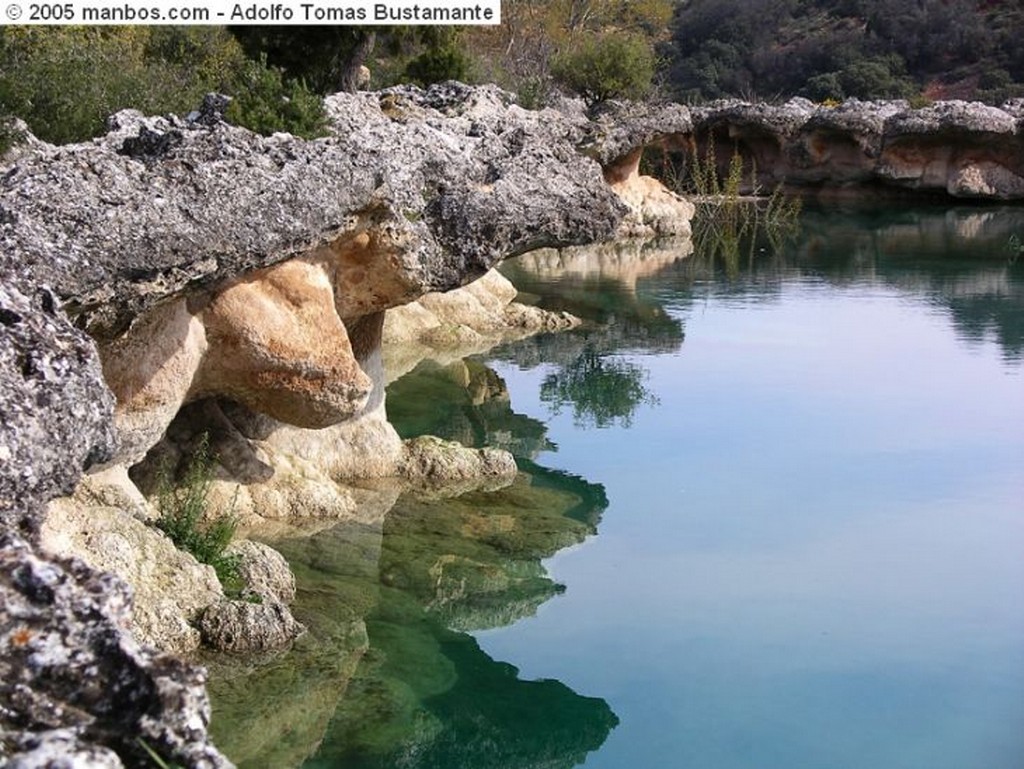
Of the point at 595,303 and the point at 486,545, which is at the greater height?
the point at 595,303

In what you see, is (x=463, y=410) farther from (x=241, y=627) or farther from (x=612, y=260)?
(x=612, y=260)

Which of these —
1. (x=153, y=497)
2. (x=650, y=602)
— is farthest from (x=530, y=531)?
(x=153, y=497)

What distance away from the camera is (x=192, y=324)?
867 cm

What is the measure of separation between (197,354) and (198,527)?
1.09 m

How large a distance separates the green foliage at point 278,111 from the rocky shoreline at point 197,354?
0.28 meters

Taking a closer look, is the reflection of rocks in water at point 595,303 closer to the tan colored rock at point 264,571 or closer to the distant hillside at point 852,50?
the tan colored rock at point 264,571

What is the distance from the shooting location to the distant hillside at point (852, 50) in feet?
175

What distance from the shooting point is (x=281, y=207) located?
816 centimetres

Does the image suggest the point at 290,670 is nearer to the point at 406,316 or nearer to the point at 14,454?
the point at 14,454

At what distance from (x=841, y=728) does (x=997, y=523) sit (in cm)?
390

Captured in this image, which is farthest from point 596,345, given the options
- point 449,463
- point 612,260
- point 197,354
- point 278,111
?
point 197,354

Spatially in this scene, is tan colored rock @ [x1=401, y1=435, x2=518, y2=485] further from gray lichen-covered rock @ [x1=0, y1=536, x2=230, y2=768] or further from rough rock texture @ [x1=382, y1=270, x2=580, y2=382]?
gray lichen-covered rock @ [x1=0, y1=536, x2=230, y2=768]

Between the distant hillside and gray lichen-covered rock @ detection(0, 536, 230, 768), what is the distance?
50.2 metres

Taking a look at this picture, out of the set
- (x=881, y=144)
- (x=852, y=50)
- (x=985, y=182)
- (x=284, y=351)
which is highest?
(x=852, y=50)
